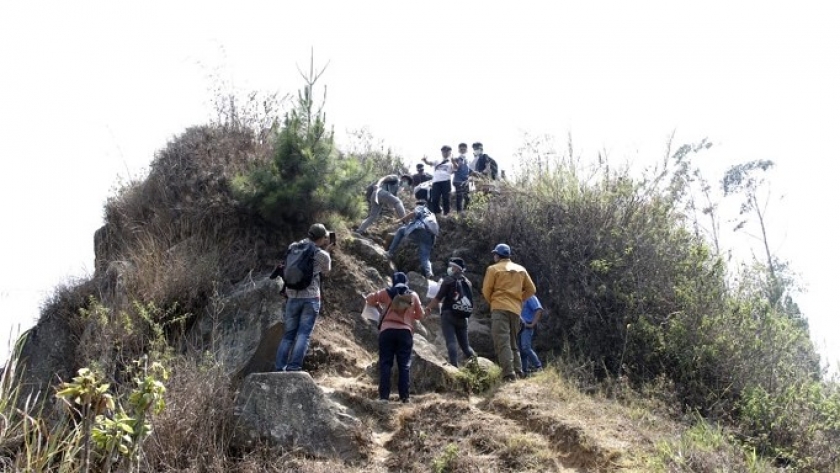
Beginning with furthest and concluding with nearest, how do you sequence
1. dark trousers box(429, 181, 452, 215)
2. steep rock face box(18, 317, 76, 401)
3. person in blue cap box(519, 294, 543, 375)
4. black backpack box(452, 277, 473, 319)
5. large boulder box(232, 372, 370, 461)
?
dark trousers box(429, 181, 452, 215), steep rock face box(18, 317, 76, 401), person in blue cap box(519, 294, 543, 375), black backpack box(452, 277, 473, 319), large boulder box(232, 372, 370, 461)

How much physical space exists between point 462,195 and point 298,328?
797 centimetres

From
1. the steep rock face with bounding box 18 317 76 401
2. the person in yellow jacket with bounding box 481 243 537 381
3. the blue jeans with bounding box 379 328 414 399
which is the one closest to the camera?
the blue jeans with bounding box 379 328 414 399

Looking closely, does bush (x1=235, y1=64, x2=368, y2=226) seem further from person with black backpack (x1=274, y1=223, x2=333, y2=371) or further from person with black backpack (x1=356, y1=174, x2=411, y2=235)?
person with black backpack (x1=274, y1=223, x2=333, y2=371)

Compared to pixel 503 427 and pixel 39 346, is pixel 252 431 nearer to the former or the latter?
pixel 503 427

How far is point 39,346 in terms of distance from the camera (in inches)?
505

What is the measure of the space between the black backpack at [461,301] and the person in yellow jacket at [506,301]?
0.31 m

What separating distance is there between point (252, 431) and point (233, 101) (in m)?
9.73

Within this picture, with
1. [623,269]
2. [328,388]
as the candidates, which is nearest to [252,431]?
[328,388]

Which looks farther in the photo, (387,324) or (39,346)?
(39,346)

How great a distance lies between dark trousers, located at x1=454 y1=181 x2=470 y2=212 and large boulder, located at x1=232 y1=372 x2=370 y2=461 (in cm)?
849

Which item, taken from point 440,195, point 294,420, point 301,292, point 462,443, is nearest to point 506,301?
point 462,443

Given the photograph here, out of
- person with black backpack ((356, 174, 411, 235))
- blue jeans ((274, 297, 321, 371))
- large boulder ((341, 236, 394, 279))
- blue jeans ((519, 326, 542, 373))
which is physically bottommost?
blue jeans ((519, 326, 542, 373))

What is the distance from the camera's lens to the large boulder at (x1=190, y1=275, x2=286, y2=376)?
1138 cm

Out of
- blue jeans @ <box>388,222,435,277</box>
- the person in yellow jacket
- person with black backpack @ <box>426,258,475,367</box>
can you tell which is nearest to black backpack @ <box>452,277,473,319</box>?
person with black backpack @ <box>426,258,475,367</box>
